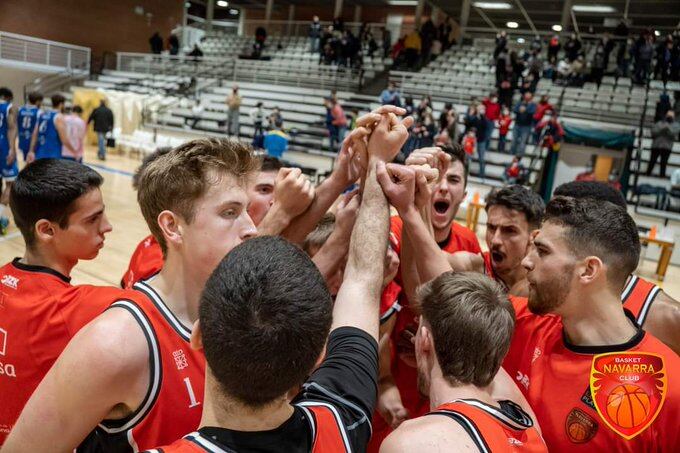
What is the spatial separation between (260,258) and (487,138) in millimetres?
13601

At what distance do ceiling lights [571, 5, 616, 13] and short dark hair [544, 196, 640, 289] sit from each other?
2217 cm

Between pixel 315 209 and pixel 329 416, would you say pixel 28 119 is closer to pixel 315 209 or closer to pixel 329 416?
pixel 315 209

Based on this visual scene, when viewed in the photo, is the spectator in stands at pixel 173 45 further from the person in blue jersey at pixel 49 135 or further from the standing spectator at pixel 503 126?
the standing spectator at pixel 503 126

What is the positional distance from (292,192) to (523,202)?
1.58 m

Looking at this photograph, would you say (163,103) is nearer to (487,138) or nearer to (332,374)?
(487,138)

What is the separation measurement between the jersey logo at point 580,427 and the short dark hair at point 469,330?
47cm

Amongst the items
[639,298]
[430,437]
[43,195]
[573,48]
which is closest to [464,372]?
[430,437]

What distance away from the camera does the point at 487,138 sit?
1371 cm

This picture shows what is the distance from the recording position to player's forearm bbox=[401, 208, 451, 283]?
1.88 metres

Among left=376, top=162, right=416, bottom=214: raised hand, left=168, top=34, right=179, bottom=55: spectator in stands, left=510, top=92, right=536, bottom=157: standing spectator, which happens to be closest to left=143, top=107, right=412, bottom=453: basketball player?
left=376, top=162, right=416, bottom=214: raised hand

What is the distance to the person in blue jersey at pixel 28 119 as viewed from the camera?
8648 millimetres

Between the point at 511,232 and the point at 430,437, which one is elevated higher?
the point at 511,232

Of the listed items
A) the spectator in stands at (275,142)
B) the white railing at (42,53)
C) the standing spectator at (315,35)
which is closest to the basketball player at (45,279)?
the spectator in stands at (275,142)

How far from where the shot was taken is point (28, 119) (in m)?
8.73
